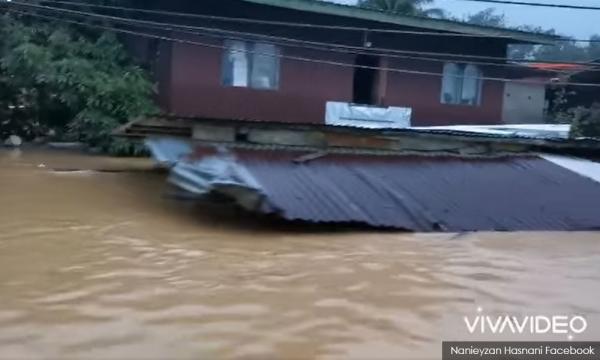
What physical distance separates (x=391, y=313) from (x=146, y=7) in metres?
13.8

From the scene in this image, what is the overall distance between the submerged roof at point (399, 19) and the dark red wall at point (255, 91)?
138 cm

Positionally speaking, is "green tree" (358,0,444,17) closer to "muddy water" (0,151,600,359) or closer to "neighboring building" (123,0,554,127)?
"neighboring building" (123,0,554,127)

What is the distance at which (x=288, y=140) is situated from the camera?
10133 mm

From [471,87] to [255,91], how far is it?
22.6ft

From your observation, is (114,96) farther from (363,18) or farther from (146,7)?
(363,18)

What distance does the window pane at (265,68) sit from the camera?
1609 cm

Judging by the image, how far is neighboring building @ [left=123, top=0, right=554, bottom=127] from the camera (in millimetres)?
15469

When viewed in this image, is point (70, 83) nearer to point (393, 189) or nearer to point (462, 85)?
point (393, 189)

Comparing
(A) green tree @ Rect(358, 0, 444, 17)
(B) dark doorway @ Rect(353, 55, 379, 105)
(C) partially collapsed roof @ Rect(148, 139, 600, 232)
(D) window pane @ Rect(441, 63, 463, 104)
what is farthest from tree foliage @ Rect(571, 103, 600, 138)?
(C) partially collapsed roof @ Rect(148, 139, 600, 232)

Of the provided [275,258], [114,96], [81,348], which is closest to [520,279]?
[275,258]

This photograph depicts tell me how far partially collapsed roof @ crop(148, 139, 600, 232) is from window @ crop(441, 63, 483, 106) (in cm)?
930

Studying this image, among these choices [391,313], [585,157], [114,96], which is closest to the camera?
[391,313]

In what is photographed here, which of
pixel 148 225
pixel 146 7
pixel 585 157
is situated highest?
pixel 146 7

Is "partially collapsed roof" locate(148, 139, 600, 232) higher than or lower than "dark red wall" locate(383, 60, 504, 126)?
lower
